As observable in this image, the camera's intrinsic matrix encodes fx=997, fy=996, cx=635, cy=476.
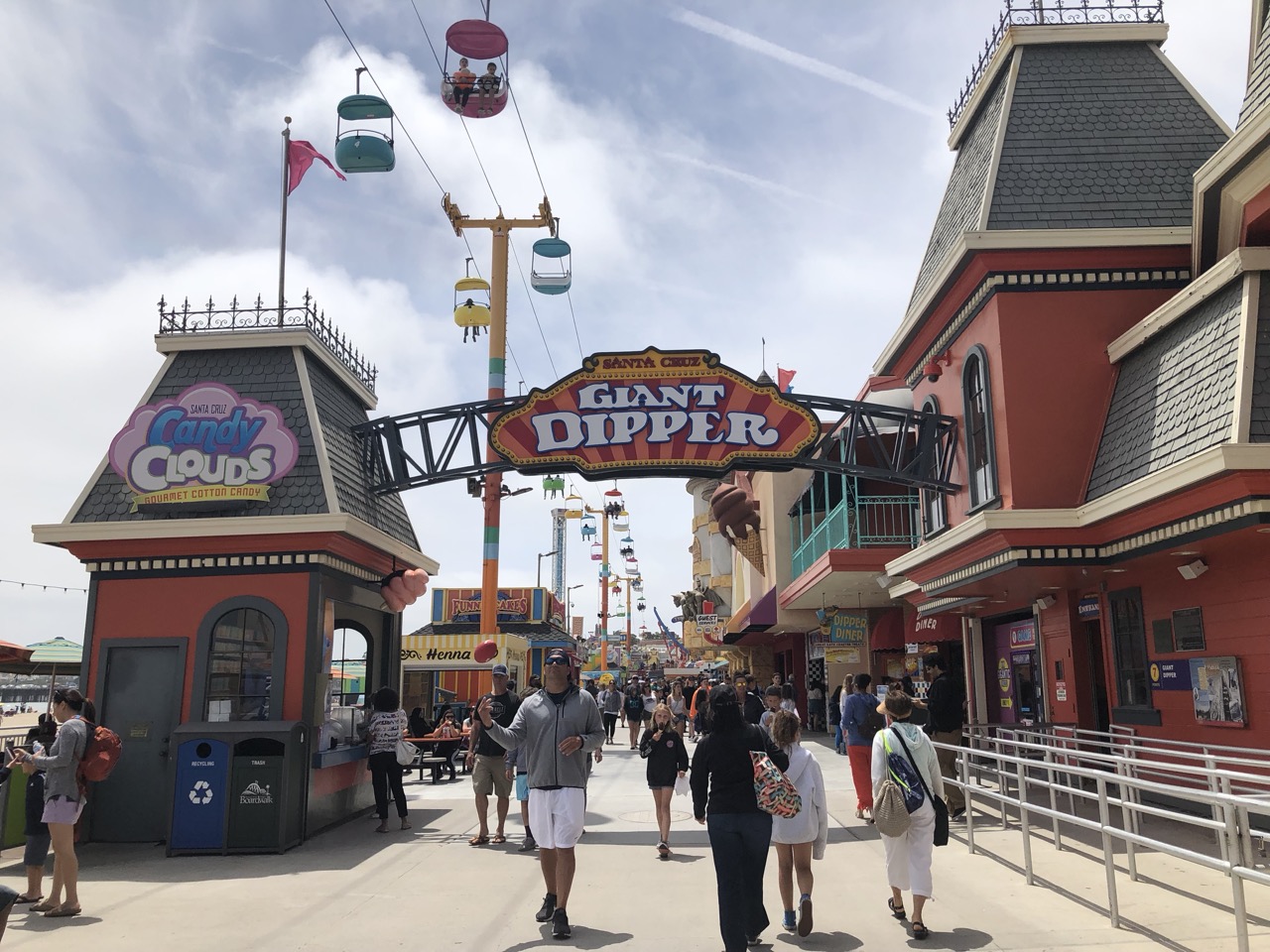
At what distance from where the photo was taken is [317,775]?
460 inches

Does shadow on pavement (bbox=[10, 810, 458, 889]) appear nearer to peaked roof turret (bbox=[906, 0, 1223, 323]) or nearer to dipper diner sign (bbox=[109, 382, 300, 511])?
dipper diner sign (bbox=[109, 382, 300, 511])

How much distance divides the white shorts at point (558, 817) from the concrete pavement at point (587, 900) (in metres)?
0.66

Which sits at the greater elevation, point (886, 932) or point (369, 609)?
point (369, 609)

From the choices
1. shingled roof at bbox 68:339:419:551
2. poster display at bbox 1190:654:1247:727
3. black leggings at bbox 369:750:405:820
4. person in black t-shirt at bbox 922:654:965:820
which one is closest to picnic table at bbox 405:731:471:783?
black leggings at bbox 369:750:405:820

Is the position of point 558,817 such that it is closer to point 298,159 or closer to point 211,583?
point 211,583

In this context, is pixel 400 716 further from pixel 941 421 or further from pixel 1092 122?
pixel 1092 122

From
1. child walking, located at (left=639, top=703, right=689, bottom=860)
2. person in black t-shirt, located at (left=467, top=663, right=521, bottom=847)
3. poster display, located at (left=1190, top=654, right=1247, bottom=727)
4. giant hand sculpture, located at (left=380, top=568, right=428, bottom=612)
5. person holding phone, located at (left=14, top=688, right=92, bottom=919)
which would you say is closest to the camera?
person holding phone, located at (left=14, top=688, right=92, bottom=919)

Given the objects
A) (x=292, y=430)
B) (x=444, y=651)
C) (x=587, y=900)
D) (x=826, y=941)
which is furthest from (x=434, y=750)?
(x=826, y=941)

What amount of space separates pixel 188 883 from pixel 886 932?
6.32 meters

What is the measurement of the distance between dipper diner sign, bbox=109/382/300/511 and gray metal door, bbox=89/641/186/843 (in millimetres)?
1873

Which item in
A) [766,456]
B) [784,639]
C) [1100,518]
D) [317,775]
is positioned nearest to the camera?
[1100,518]

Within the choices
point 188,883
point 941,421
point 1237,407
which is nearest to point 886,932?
point 1237,407

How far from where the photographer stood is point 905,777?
22.8 ft

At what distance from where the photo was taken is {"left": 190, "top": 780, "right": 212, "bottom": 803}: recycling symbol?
10734 millimetres
